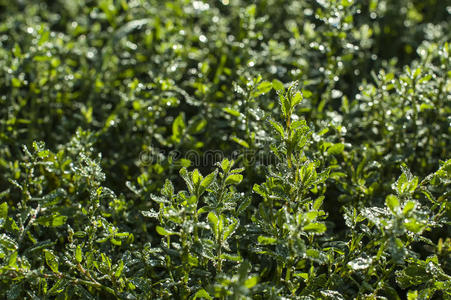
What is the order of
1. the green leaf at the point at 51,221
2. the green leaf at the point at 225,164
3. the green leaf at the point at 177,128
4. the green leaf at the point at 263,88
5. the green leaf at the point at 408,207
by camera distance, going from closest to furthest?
the green leaf at the point at 408,207, the green leaf at the point at 225,164, the green leaf at the point at 51,221, the green leaf at the point at 263,88, the green leaf at the point at 177,128

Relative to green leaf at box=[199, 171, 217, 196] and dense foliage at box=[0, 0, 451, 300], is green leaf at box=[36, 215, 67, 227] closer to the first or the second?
dense foliage at box=[0, 0, 451, 300]

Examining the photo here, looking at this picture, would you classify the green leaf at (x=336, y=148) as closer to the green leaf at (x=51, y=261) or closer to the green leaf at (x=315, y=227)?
the green leaf at (x=315, y=227)

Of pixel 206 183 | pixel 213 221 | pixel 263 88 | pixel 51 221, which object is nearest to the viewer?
pixel 213 221

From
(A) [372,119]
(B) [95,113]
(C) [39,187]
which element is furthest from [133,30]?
(A) [372,119]

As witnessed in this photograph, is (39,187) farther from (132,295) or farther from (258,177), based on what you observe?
(258,177)

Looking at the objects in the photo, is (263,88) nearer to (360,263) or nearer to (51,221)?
(360,263)

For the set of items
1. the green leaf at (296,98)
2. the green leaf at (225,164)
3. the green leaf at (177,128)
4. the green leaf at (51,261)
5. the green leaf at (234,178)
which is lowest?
the green leaf at (51,261)

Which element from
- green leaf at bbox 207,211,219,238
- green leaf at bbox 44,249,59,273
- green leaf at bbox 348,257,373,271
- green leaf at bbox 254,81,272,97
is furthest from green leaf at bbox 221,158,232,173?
green leaf at bbox 44,249,59,273

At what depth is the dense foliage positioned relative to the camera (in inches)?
62.8

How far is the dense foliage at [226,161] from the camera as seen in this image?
160 cm

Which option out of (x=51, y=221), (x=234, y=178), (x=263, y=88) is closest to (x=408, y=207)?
(x=234, y=178)

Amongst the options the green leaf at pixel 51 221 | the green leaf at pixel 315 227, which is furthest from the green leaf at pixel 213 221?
the green leaf at pixel 51 221

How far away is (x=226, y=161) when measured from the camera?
162cm

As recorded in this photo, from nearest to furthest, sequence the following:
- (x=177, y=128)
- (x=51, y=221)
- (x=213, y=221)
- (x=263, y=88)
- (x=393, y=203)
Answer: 1. (x=393, y=203)
2. (x=213, y=221)
3. (x=51, y=221)
4. (x=263, y=88)
5. (x=177, y=128)
